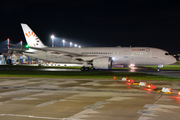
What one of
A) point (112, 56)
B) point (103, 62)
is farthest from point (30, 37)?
point (112, 56)

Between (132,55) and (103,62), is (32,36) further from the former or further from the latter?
(132,55)

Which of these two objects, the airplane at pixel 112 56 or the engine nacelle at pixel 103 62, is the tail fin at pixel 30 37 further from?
the engine nacelle at pixel 103 62

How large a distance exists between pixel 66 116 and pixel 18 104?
3.38m

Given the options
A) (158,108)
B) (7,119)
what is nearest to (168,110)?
(158,108)

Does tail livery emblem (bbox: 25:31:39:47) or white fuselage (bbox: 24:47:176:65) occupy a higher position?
tail livery emblem (bbox: 25:31:39:47)

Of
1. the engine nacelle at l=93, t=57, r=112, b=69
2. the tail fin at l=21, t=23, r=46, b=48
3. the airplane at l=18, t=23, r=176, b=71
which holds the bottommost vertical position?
the engine nacelle at l=93, t=57, r=112, b=69

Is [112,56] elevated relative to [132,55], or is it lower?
lower

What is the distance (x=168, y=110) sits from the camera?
365 inches

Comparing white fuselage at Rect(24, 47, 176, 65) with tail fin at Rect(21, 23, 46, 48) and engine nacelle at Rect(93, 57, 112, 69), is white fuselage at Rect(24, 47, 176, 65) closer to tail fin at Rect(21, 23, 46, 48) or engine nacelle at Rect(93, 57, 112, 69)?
engine nacelle at Rect(93, 57, 112, 69)

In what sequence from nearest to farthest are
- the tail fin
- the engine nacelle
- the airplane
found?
the engine nacelle, the airplane, the tail fin

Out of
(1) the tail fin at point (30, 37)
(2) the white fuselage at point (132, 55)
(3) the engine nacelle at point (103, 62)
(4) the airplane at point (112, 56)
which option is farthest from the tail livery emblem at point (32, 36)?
(3) the engine nacelle at point (103, 62)

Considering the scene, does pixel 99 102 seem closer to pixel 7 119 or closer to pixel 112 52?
pixel 7 119

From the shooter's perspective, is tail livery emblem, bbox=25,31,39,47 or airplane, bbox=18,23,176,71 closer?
airplane, bbox=18,23,176,71

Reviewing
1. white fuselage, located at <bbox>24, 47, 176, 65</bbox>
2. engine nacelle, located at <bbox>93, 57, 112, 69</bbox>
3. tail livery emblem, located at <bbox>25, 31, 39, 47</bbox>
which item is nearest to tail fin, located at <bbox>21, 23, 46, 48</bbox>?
tail livery emblem, located at <bbox>25, 31, 39, 47</bbox>
